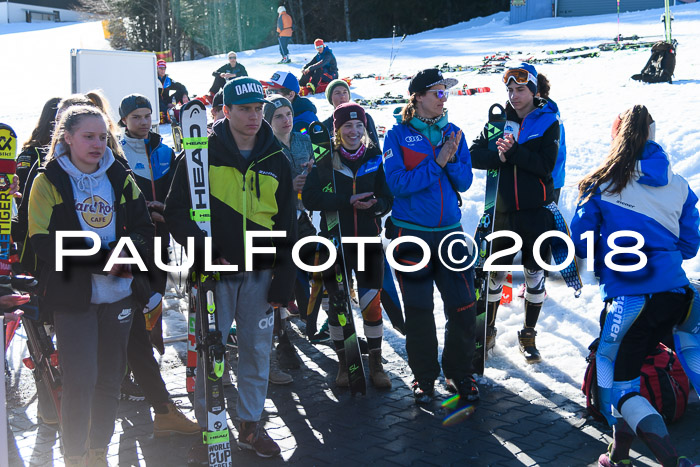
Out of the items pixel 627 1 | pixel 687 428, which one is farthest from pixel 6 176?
pixel 627 1

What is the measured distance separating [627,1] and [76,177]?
1354 inches

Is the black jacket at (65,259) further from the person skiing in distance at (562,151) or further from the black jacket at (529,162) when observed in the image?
the person skiing in distance at (562,151)

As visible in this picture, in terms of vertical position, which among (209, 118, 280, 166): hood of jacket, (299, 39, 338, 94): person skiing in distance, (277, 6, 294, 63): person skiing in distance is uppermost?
(277, 6, 294, 63): person skiing in distance

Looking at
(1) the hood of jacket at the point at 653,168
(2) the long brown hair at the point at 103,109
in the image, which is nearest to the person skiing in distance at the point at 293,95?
(2) the long brown hair at the point at 103,109

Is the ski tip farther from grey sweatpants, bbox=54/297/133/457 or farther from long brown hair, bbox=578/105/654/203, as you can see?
grey sweatpants, bbox=54/297/133/457

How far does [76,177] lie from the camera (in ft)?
12.8

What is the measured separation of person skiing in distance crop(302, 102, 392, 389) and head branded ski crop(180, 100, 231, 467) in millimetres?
1422

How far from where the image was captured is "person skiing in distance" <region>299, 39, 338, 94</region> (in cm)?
1861

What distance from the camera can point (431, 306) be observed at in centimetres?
530

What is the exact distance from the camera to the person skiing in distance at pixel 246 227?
4355mm

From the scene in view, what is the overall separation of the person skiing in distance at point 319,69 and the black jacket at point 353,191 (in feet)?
44.0

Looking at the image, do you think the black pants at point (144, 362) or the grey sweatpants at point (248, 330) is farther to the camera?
the black pants at point (144, 362)

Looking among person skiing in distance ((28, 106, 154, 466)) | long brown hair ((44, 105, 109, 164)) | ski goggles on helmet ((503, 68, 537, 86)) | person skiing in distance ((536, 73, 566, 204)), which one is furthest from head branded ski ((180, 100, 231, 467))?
person skiing in distance ((536, 73, 566, 204))

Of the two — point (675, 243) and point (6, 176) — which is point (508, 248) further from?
→ point (6, 176)
